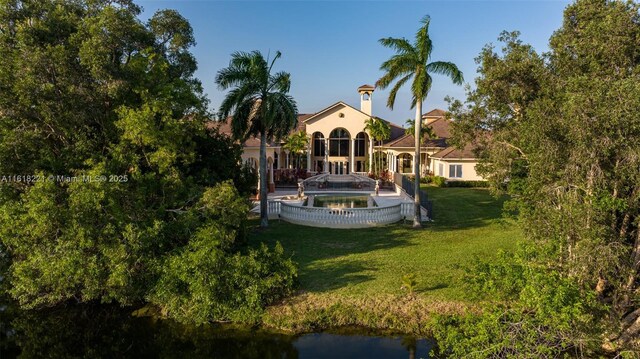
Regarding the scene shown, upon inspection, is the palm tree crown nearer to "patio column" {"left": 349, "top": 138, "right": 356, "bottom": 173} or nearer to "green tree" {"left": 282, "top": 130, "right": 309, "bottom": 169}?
"green tree" {"left": 282, "top": 130, "right": 309, "bottom": 169}

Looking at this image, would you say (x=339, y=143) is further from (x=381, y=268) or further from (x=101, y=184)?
(x=101, y=184)

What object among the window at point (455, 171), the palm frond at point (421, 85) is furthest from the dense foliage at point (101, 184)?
the window at point (455, 171)

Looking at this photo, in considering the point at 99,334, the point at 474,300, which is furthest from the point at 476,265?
the point at 99,334

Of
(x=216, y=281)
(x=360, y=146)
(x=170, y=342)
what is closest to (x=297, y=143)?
(x=360, y=146)

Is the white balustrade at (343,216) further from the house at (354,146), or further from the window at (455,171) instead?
the house at (354,146)

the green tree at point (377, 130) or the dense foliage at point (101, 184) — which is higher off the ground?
the green tree at point (377, 130)

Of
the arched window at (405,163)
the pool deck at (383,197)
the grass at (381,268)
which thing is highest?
the arched window at (405,163)

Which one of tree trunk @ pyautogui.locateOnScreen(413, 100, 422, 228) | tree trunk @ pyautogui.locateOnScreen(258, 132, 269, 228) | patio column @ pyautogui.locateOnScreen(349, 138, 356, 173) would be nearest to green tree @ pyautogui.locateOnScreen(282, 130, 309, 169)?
patio column @ pyautogui.locateOnScreen(349, 138, 356, 173)
